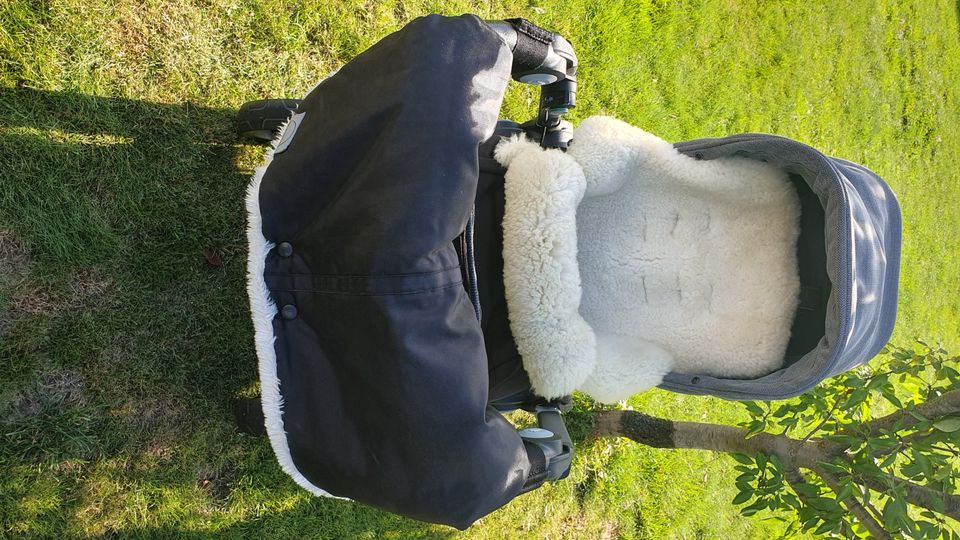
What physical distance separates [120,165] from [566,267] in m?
1.51

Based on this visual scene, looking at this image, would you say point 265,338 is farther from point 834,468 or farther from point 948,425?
point 948,425

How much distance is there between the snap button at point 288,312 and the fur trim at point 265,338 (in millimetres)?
20

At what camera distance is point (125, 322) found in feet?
6.68

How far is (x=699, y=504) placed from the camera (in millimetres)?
3965

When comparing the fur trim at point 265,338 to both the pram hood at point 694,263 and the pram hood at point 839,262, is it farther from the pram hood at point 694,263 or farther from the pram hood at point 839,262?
the pram hood at point 839,262

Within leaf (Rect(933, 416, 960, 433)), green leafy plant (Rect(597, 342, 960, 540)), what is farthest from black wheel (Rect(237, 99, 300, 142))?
leaf (Rect(933, 416, 960, 433))

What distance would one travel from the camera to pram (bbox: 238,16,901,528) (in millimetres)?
1341

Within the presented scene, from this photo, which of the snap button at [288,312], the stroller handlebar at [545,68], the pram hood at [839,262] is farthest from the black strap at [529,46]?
the snap button at [288,312]

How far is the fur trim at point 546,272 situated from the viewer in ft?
5.39

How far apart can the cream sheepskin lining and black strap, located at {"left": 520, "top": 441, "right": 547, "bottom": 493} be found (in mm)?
155

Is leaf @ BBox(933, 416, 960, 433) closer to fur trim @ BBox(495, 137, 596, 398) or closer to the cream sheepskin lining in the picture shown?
the cream sheepskin lining

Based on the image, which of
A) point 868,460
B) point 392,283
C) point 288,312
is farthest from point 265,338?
point 868,460

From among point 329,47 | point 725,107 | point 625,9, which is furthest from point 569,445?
point 725,107

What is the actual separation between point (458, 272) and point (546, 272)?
29cm
